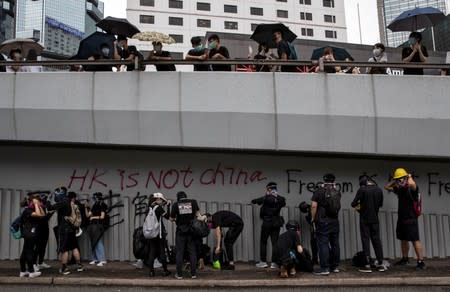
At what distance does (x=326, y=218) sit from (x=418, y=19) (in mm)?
6326

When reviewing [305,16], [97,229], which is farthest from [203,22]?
[97,229]

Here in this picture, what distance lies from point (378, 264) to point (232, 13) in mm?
59082

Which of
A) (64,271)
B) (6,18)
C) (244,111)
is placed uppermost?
(6,18)

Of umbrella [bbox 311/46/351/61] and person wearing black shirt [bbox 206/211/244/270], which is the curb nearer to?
person wearing black shirt [bbox 206/211/244/270]

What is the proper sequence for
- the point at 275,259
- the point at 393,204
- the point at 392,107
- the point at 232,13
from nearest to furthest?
1. the point at 275,259
2. the point at 392,107
3. the point at 393,204
4. the point at 232,13

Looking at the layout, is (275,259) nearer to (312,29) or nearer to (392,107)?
(392,107)

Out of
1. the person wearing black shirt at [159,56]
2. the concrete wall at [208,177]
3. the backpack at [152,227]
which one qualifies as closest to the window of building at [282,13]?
the person wearing black shirt at [159,56]

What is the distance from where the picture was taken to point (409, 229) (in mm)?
8992

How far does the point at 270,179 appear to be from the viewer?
36.5ft

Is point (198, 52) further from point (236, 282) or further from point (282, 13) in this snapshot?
point (282, 13)

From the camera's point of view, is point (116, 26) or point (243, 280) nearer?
point (243, 280)

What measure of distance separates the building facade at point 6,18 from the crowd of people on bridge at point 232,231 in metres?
92.3

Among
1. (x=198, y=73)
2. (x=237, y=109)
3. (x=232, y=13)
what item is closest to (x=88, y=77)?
(x=198, y=73)

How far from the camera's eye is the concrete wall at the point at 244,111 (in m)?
10.3
